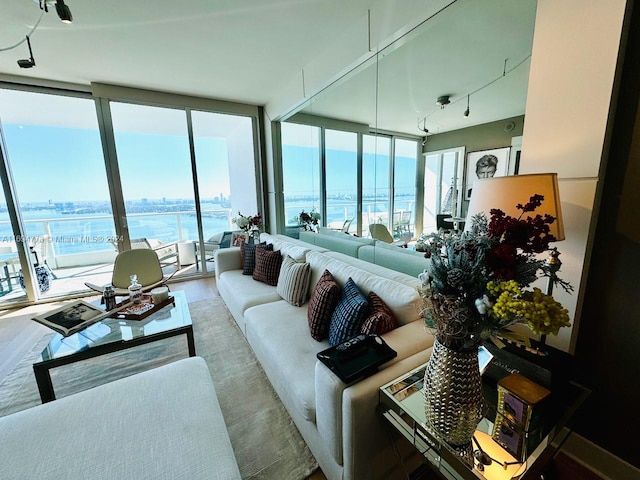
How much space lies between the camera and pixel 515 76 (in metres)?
1.41

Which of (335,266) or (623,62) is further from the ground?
(623,62)

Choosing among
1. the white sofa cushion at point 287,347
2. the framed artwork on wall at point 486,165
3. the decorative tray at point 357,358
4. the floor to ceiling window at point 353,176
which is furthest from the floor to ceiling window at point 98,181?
the decorative tray at point 357,358

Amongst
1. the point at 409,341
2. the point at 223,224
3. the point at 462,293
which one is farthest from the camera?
the point at 223,224

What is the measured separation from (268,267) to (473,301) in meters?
2.28

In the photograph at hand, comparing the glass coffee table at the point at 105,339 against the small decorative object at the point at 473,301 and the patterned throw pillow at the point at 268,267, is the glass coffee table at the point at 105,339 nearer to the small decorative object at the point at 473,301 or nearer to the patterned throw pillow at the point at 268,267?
the patterned throw pillow at the point at 268,267

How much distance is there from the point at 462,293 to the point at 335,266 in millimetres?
1384

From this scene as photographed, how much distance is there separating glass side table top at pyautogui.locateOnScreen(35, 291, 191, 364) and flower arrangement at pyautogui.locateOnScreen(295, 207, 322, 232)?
2047 millimetres

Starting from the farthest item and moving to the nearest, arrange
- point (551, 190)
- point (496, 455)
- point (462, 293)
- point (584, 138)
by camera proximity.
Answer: point (584, 138)
point (551, 190)
point (496, 455)
point (462, 293)

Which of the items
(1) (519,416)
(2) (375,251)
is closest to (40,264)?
(2) (375,251)

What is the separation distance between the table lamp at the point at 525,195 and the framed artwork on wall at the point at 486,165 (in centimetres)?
29

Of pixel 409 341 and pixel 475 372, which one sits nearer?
pixel 475 372

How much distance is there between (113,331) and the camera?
1943 millimetres

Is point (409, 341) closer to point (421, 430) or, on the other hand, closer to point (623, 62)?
point (421, 430)

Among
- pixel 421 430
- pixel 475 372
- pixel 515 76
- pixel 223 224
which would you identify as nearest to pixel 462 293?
pixel 475 372
